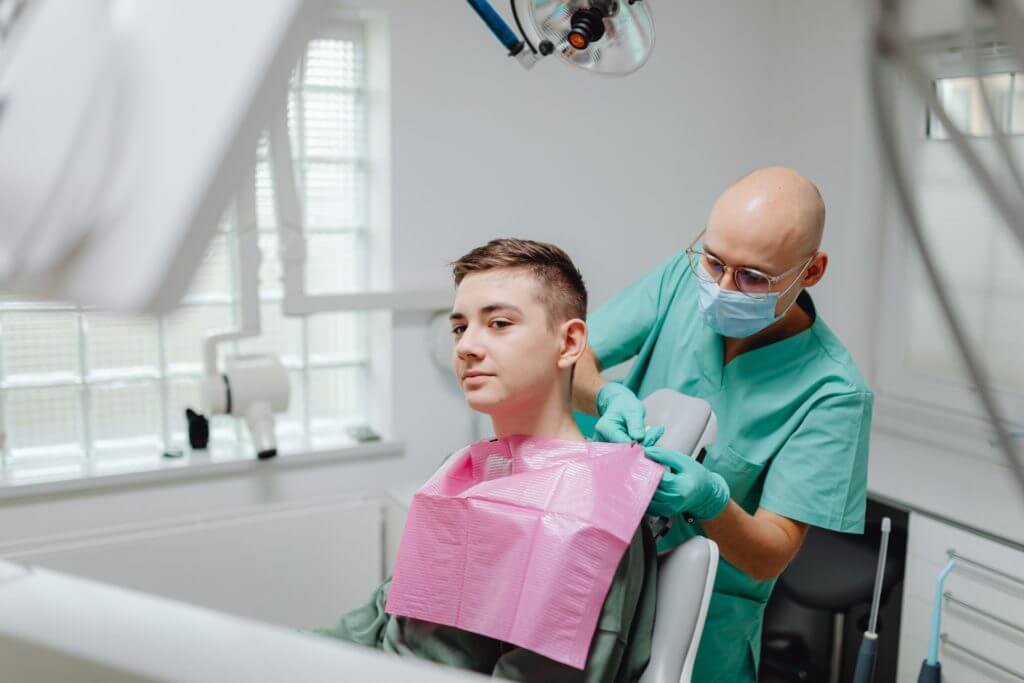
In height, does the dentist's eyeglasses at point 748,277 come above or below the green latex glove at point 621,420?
above

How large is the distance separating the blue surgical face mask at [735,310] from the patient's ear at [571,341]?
0.24m

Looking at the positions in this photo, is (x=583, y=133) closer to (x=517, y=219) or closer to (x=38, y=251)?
(x=517, y=219)

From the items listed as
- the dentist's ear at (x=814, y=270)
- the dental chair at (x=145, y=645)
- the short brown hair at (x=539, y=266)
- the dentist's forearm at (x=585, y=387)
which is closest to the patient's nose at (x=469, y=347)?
the short brown hair at (x=539, y=266)

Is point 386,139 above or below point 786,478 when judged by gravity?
above

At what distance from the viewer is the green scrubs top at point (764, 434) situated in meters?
1.62

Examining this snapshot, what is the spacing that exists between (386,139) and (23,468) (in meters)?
1.32

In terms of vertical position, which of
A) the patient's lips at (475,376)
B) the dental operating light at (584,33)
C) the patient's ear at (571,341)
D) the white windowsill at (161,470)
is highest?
the dental operating light at (584,33)

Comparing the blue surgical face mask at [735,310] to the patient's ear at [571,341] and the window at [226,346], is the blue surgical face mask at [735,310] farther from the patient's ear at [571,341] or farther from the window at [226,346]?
the window at [226,346]

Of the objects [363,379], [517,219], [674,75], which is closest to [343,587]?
[363,379]

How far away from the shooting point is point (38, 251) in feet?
1.20

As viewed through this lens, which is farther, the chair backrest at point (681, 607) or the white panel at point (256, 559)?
the white panel at point (256, 559)

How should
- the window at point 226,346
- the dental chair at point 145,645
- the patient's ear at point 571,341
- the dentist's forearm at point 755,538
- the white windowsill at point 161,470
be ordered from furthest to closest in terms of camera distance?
the window at point 226,346 → the white windowsill at point 161,470 → the patient's ear at point 571,341 → the dentist's forearm at point 755,538 → the dental chair at point 145,645

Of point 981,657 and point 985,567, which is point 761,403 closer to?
point 985,567

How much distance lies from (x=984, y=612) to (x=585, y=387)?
1245 millimetres
